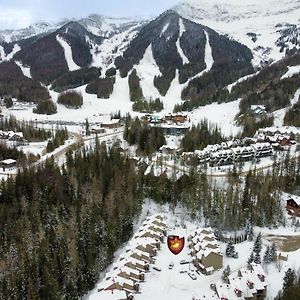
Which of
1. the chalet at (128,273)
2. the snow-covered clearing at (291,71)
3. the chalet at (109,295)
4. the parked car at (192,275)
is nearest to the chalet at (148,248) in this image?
the chalet at (128,273)

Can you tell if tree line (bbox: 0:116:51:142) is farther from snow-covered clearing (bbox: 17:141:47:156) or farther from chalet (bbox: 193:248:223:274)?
chalet (bbox: 193:248:223:274)

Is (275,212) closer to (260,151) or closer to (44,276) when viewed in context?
(260,151)

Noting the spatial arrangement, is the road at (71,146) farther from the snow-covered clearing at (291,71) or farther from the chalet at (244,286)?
the snow-covered clearing at (291,71)

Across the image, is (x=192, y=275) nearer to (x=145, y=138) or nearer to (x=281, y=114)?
(x=145, y=138)

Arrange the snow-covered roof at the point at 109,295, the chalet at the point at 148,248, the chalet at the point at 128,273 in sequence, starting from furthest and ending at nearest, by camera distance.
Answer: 1. the chalet at the point at 148,248
2. the chalet at the point at 128,273
3. the snow-covered roof at the point at 109,295

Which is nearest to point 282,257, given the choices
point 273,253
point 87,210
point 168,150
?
Answer: point 273,253

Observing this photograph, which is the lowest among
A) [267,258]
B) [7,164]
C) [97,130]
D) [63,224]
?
[267,258]

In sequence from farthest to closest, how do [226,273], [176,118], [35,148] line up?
[176,118] < [35,148] < [226,273]

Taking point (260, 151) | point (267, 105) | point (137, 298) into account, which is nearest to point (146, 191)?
point (137, 298)
